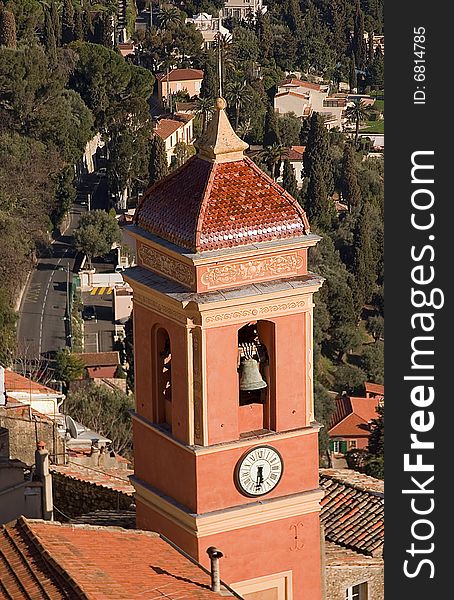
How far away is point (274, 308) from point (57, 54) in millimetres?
57130

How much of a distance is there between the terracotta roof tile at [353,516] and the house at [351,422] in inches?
938

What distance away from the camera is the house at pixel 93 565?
51.9ft

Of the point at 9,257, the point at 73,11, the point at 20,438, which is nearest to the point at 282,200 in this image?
the point at 20,438

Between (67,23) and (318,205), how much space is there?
70.1ft

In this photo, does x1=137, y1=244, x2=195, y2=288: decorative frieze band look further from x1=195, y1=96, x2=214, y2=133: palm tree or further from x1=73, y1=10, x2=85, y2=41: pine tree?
x1=73, y1=10, x2=85, y2=41: pine tree

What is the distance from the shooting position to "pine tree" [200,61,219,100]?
7800cm

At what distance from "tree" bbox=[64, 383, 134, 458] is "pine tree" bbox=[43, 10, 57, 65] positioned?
105 feet

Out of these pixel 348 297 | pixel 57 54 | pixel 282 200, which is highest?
pixel 282 200

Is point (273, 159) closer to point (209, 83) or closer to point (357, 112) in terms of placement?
point (209, 83)

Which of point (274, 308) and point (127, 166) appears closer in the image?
point (274, 308)

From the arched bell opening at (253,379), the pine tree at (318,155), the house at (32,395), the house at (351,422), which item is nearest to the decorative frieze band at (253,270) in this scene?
the arched bell opening at (253,379)

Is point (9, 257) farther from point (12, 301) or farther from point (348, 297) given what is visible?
point (348, 297)

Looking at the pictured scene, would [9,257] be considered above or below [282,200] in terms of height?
below

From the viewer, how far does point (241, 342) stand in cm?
1834
